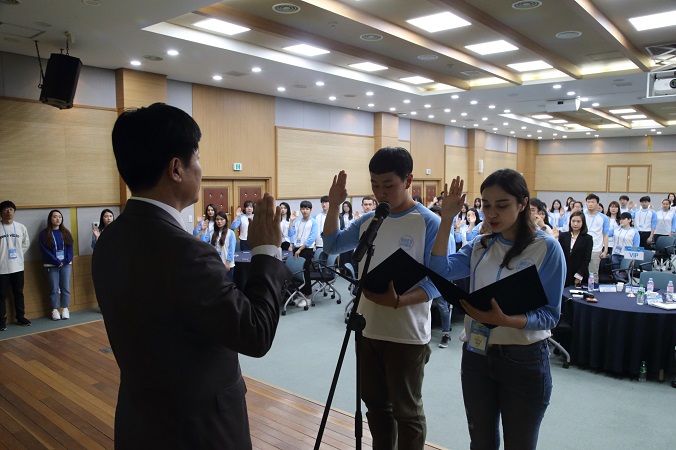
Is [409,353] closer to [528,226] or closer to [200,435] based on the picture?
[528,226]

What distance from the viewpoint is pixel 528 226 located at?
209 centimetres

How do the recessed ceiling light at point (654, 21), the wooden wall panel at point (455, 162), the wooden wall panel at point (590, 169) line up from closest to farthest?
the recessed ceiling light at point (654, 21), the wooden wall panel at point (455, 162), the wooden wall panel at point (590, 169)

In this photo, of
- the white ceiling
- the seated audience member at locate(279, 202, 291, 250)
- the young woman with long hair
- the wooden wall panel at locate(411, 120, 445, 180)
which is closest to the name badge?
the young woman with long hair

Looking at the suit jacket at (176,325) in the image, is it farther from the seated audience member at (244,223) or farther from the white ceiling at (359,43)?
the seated audience member at (244,223)

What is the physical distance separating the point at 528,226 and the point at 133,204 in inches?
64.1

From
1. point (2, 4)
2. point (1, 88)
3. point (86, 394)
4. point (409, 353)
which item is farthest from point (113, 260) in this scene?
point (1, 88)

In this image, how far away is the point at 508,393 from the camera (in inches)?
78.2

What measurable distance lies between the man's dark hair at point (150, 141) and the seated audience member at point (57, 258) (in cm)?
666

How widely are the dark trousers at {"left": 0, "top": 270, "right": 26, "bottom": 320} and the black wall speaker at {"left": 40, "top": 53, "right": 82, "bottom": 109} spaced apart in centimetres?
245

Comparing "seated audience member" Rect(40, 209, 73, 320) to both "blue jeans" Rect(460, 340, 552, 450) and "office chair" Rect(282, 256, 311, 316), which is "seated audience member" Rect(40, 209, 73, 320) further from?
"blue jeans" Rect(460, 340, 552, 450)

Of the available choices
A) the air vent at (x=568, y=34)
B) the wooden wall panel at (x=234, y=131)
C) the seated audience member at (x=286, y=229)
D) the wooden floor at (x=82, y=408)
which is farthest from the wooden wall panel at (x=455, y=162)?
the wooden floor at (x=82, y=408)

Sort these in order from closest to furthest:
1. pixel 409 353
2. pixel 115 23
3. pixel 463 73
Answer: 1. pixel 409 353
2. pixel 115 23
3. pixel 463 73

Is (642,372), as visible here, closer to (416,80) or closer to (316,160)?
(416,80)

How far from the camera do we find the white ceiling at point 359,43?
5.57 metres
